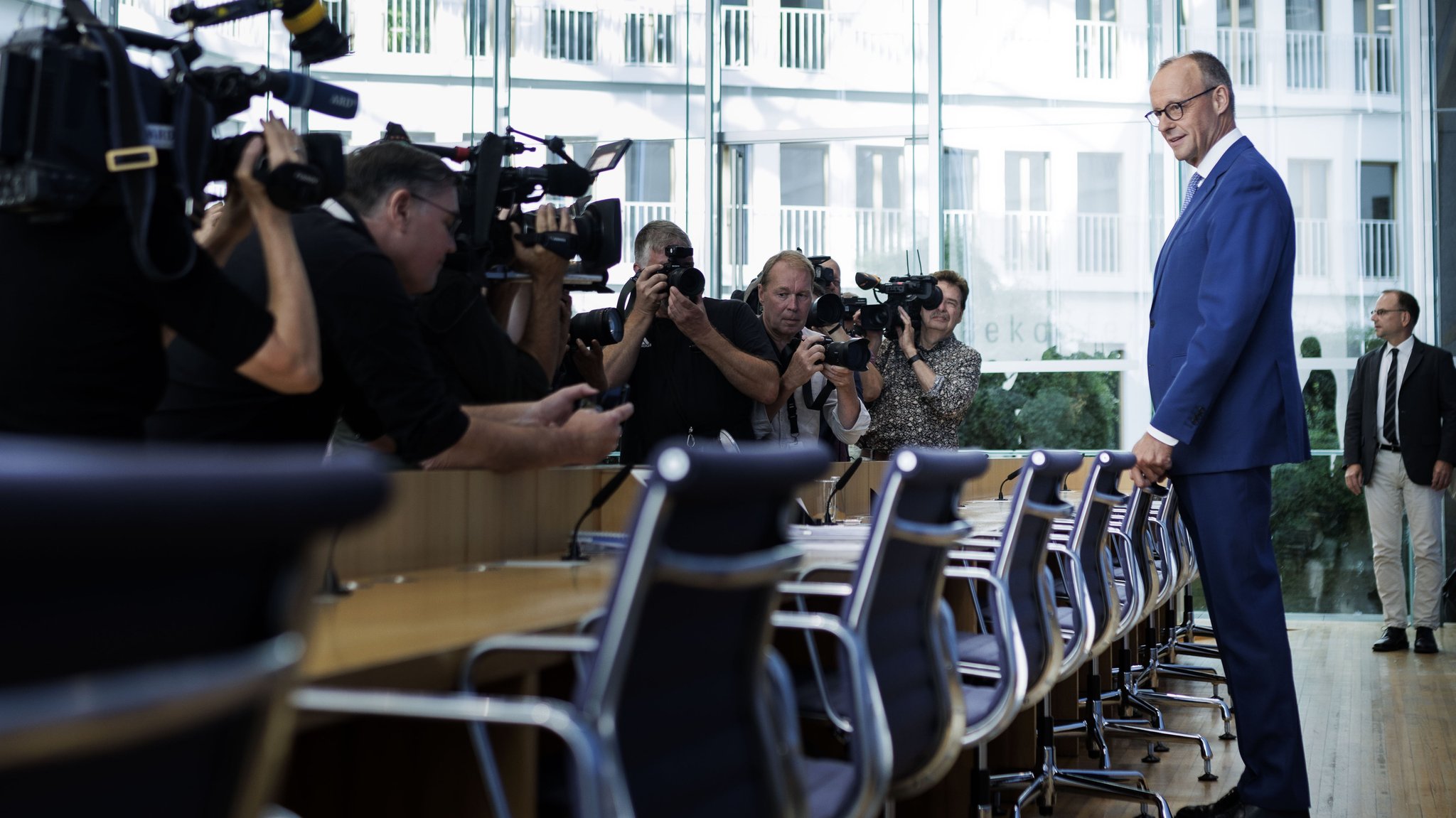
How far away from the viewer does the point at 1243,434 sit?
2.70 m

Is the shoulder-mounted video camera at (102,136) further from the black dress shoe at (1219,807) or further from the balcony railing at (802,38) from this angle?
the balcony railing at (802,38)

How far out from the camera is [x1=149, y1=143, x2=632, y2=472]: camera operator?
6.86 ft

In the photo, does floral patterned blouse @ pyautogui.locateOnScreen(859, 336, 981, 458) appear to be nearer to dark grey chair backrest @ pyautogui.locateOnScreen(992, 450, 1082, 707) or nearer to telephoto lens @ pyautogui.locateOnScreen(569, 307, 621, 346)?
telephoto lens @ pyautogui.locateOnScreen(569, 307, 621, 346)

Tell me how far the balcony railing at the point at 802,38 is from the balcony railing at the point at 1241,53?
2.23m

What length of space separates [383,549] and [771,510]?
101cm

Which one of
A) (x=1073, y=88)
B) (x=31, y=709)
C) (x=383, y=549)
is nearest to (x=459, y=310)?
(x=383, y=549)

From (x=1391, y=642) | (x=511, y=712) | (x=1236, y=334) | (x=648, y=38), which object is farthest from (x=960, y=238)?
(x=511, y=712)

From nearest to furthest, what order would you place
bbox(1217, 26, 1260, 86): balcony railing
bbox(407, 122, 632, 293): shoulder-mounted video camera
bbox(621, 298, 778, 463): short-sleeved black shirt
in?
bbox(407, 122, 632, 293): shoulder-mounted video camera
bbox(621, 298, 778, 463): short-sleeved black shirt
bbox(1217, 26, 1260, 86): balcony railing

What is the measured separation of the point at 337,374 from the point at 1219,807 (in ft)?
6.45

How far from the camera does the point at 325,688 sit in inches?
45.9

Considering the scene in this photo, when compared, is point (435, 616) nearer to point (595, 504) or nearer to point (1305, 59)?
point (595, 504)

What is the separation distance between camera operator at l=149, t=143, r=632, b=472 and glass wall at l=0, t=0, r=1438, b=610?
4.88 metres

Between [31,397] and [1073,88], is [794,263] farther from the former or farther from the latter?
[1073,88]

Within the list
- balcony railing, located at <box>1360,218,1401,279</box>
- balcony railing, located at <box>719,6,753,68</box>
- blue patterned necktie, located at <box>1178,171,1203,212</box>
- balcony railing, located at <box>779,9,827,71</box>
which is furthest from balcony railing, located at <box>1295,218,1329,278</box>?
blue patterned necktie, located at <box>1178,171,1203,212</box>
